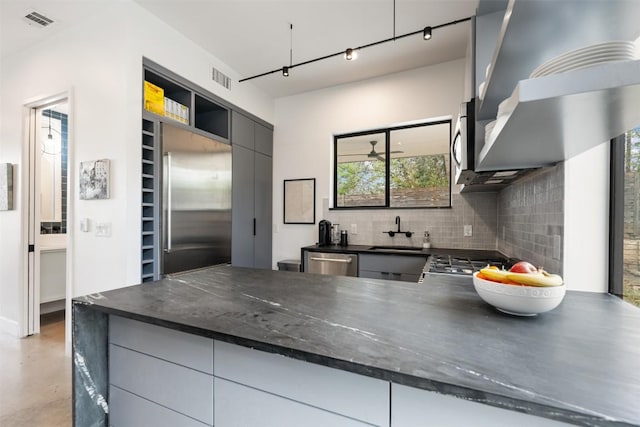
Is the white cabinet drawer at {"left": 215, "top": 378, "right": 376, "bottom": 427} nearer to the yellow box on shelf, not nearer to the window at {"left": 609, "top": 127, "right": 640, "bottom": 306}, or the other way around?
the window at {"left": 609, "top": 127, "right": 640, "bottom": 306}

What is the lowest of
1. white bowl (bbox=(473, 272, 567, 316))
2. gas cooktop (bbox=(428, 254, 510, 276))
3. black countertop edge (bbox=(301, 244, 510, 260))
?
black countertop edge (bbox=(301, 244, 510, 260))

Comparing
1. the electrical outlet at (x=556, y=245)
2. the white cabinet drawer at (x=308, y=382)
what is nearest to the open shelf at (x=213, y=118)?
the white cabinet drawer at (x=308, y=382)

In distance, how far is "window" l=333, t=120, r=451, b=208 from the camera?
3.63m

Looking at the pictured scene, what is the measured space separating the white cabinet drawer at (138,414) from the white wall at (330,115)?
9.89 ft

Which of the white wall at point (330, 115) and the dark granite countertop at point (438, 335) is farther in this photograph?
the white wall at point (330, 115)

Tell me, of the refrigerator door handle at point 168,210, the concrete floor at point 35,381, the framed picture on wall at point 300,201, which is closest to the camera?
the concrete floor at point 35,381

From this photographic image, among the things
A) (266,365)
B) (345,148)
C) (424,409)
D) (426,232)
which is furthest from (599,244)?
(345,148)

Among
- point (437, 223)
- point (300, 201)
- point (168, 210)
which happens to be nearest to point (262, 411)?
point (168, 210)

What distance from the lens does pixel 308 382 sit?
89cm

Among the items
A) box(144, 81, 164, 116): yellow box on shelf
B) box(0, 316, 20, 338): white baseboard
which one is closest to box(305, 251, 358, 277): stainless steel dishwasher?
box(144, 81, 164, 116): yellow box on shelf

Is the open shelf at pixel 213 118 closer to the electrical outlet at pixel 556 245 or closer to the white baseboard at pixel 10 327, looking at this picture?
the white baseboard at pixel 10 327

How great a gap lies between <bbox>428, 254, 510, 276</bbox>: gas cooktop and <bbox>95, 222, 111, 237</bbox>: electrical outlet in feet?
8.46

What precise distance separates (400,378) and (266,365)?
0.49m

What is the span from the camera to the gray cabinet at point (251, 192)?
374 cm
